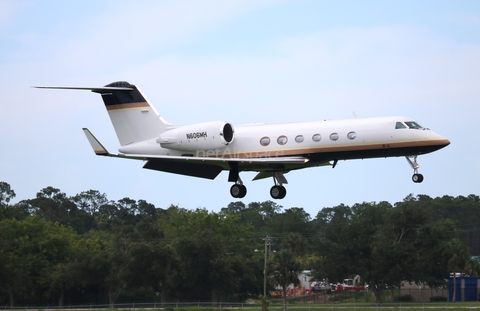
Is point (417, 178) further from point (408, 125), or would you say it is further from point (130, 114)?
point (130, 114)

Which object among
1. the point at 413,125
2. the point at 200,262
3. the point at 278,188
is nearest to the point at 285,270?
the point at 200,262

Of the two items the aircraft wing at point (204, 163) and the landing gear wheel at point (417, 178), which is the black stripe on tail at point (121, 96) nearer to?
the aircraft wing at point (204, 163)

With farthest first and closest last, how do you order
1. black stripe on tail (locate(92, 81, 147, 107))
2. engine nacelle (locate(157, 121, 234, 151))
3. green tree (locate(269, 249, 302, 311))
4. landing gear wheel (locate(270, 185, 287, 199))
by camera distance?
green tree (locate(269, 249, 302, 311)) → black stripe on tail (locate(92, 81, 147, 107)) → landing gear wheel (locate(270, 185, 287, 199)) → engine nacelle (locate(157, 121, 234, 151))

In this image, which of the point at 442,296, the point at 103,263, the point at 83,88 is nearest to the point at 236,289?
the point at 103,263

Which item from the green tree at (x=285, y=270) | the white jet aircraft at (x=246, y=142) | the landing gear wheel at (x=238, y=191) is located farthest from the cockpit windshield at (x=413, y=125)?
the green tree at (x=285, y=270)

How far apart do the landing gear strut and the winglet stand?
7382 millimetres

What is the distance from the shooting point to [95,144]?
35.1 metres

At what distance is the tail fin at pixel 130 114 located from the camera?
38.3 metres

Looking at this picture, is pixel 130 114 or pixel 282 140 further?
pixel 130 114

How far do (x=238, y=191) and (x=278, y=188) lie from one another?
1751 millimetres

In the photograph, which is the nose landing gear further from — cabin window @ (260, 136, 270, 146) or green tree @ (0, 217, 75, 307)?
green tree @ (0, 217, 75, 307)

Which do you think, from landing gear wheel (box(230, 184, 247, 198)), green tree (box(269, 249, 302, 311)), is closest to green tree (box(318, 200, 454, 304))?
green tree (box(269, 249, 302, 311))

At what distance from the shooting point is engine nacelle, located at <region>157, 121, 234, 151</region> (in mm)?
34750

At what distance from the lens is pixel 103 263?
205 feet
